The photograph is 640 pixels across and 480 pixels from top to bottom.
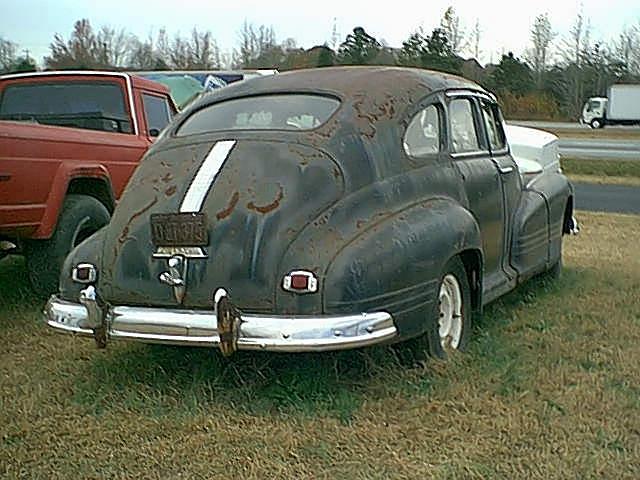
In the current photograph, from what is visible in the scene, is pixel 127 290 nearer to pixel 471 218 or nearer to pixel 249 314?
pixel 249 314

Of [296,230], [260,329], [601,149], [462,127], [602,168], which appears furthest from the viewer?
[601,149]

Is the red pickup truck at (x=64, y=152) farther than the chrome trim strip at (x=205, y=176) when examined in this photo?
Yes

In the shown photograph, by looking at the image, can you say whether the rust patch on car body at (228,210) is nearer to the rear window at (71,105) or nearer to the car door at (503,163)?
the car door at (503,163)

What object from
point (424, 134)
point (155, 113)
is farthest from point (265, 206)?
point (155, 113)

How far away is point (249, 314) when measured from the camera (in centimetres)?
450

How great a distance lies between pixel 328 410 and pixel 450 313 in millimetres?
1202

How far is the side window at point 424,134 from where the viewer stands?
5332mm

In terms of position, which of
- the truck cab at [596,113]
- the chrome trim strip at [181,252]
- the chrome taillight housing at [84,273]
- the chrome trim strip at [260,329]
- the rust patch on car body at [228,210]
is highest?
the rust patch on car body at [228,210]

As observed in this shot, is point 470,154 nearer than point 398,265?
No

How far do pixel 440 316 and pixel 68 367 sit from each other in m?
2.19

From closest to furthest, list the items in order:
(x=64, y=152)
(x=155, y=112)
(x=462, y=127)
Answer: (x=462, y=127) < (x=64, y=152) < (x=155, y=112)

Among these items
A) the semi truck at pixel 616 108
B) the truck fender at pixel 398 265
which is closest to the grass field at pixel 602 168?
the truck fender at pixel 398 265

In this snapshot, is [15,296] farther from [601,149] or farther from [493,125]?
[601,149]

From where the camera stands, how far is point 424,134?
5547 millimetres
